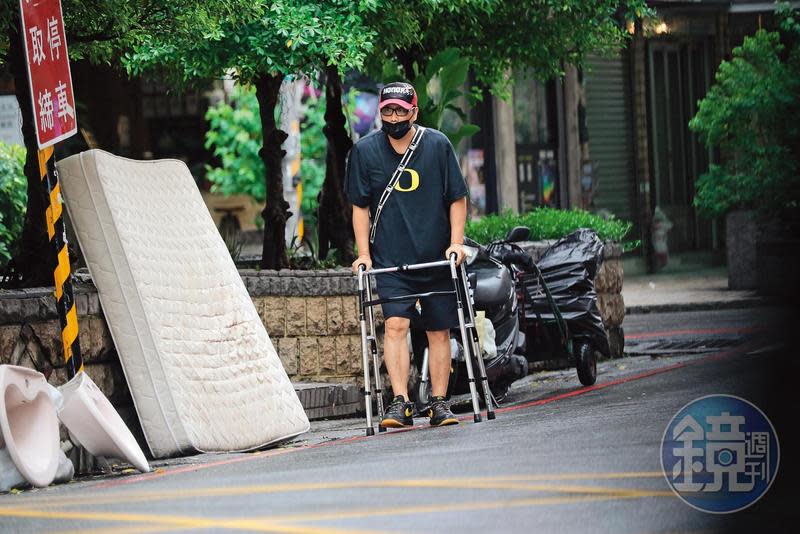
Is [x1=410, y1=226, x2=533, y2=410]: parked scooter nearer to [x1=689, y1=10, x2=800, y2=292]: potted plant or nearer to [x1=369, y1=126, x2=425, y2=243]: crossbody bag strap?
[x1=369, y1=126, x2=425, y2=243]: crossbody bag strap

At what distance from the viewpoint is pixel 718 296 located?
22062mm

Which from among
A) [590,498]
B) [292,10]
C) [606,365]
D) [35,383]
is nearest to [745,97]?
[606,365]

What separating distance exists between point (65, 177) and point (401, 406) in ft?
8.15

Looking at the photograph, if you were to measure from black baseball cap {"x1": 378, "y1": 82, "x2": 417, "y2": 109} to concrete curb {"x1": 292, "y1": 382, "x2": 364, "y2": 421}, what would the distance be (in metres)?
2.82

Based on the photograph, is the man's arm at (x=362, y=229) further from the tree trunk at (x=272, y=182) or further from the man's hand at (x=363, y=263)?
the tree trunk at (x=272, y=182)

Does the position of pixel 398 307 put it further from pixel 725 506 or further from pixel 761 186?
pixel 761 186

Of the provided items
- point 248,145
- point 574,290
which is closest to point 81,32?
point 574,290

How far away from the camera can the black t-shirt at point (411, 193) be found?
9.50 m

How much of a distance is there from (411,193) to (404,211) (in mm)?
116

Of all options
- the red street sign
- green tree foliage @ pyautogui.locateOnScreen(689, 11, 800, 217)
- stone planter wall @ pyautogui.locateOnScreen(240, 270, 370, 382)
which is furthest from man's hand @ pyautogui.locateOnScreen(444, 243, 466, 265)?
green tree foliage @ pyautogui.locateOnScreen(689, 11, 800, 217)

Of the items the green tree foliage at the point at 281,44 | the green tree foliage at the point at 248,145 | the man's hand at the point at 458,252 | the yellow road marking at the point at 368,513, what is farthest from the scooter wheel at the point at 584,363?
the green tree foliage at the point at 248,145

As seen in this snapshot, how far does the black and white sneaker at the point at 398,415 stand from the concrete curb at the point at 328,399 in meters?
2.07

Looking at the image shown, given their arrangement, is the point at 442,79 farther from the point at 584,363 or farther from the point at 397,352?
the point at 397,352

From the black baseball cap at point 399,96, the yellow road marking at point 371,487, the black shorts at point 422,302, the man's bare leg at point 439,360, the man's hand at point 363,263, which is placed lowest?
the yellow road marking at point 371,487
